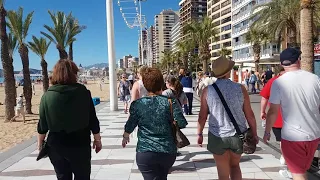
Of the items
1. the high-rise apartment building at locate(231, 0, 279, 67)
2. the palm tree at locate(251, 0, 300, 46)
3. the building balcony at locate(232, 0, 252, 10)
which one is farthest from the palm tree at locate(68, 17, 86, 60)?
the building balcony at locate(232, 0, 252, 10)

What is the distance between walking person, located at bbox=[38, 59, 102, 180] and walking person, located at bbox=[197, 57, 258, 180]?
45.2 inches

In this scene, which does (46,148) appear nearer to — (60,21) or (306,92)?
(306,92)

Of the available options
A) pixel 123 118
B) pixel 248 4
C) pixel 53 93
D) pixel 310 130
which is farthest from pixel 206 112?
pixel 248 4

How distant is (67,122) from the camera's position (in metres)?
3.04

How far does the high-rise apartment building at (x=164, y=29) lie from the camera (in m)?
140

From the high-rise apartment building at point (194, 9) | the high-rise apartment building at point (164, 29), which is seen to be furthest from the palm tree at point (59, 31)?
the high-rise apartment building at point (164, 29)

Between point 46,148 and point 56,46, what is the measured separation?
2646 cm

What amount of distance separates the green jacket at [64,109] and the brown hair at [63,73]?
6 cm

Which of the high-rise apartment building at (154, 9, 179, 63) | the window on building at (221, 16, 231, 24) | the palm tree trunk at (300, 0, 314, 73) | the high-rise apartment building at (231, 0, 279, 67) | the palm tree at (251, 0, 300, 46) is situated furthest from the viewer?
the high-rise apartment building at (154, 9, 179, 63)

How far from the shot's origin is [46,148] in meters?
3.16

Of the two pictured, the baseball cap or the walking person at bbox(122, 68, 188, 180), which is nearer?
the walking person at bbox(122, 68, 188, 180)

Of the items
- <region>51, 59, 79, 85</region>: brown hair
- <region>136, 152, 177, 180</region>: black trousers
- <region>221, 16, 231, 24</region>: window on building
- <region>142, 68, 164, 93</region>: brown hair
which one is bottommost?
<region>136, 152, 177, 180</region>: black trousers

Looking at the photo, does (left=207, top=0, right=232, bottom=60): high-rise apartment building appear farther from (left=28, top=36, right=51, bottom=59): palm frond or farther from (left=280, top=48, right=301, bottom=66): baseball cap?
(left=280, top=48, right=301, bottom=66): baseball cap

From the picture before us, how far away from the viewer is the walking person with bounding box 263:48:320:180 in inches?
122
